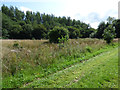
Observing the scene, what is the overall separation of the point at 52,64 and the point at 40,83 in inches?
76.8

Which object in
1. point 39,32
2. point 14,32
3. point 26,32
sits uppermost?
point 39,32

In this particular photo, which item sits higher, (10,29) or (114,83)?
(10,29)

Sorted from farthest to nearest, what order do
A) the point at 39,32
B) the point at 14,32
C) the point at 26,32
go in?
the point at 39,32 → the point at 26,32 → the point at 14,32

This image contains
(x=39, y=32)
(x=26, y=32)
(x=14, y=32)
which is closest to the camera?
(x=14, y=32)

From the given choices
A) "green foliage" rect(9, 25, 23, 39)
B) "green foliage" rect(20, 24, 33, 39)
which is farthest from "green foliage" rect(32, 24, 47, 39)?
"green foliage" rect(9, 25, 23, 39)

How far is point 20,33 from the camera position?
46.9 metres

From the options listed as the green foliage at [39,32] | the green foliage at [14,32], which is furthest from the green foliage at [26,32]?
the green foliage at [39,32]

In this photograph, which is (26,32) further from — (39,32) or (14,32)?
(39,32)

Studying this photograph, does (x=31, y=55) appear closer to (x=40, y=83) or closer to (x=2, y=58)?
(x=2, y=58)

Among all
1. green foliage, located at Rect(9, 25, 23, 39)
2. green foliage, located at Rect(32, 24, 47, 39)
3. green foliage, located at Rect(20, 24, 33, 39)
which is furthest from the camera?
green foliage, located at Rect(32, 24, 47, 39)

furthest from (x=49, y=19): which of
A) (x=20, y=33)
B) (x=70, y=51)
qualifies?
(x=70, y=51)

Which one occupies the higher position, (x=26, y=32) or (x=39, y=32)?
(x=39, y=32)

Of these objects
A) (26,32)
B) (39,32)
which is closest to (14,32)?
(26,32)

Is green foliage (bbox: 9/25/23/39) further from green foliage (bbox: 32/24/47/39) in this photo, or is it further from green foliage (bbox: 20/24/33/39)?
green foliage (bbox: 32/24/47/39)
